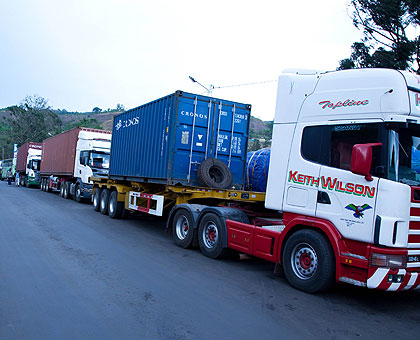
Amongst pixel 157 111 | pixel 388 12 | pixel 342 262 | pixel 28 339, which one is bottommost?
pixel 28 339

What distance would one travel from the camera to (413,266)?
4.98 meters

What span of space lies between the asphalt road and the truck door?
113 cm

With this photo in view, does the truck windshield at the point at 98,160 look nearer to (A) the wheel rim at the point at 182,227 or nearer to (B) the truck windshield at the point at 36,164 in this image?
(A) the wheel rim at the point at 182,227

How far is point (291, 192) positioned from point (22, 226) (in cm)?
766

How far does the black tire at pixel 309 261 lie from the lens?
17.6 feet

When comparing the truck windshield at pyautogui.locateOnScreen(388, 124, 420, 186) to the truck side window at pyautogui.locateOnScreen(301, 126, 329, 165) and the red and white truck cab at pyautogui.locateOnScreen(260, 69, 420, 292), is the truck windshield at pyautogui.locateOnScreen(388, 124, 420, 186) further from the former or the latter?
the truck side window at pyautogui.locateOnScreen(301, 126, 329, 165)

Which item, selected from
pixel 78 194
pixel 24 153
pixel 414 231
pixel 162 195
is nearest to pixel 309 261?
pixel 414 231

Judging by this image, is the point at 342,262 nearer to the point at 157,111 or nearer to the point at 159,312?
the point at 159,312

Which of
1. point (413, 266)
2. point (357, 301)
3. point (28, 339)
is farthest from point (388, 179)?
point (28, 339)

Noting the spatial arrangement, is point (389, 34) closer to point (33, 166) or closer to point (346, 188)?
point (346, 188)

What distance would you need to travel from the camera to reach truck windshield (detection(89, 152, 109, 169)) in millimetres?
18188

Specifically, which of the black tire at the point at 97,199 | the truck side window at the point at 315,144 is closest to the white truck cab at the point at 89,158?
the black tire at the point at 97,199

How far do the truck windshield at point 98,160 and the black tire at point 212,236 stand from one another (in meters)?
11.5

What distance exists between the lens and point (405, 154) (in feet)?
16.6
